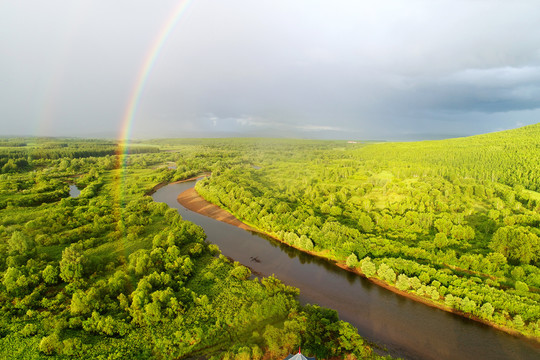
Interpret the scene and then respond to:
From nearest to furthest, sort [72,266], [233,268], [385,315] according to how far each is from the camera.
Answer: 1. [385,315]
2. [72,266]
3. [233,268]

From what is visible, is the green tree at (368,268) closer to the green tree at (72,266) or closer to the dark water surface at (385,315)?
the dark water surface at (385,315)

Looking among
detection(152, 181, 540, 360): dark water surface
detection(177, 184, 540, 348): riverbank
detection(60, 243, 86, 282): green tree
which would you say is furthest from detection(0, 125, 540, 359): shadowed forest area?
detection(152, 181, 540, 360): dark water surface

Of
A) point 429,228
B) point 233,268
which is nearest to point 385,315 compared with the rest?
point 233,268

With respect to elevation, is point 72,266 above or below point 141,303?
above

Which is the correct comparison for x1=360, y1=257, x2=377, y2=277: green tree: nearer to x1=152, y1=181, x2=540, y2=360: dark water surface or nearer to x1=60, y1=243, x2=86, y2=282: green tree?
Result: x1=152, y1=181, x2=540, y2=360: dark water surface

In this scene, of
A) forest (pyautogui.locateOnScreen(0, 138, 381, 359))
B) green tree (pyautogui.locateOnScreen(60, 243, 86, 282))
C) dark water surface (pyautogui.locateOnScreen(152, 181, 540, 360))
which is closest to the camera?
forest (pyautogui.locateOnScreen(0, 138, 381, 359))

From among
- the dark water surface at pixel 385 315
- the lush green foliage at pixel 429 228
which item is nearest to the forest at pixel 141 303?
the dark water surface at pixel 385 315

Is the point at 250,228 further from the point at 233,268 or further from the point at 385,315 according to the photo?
the point at 385,315
